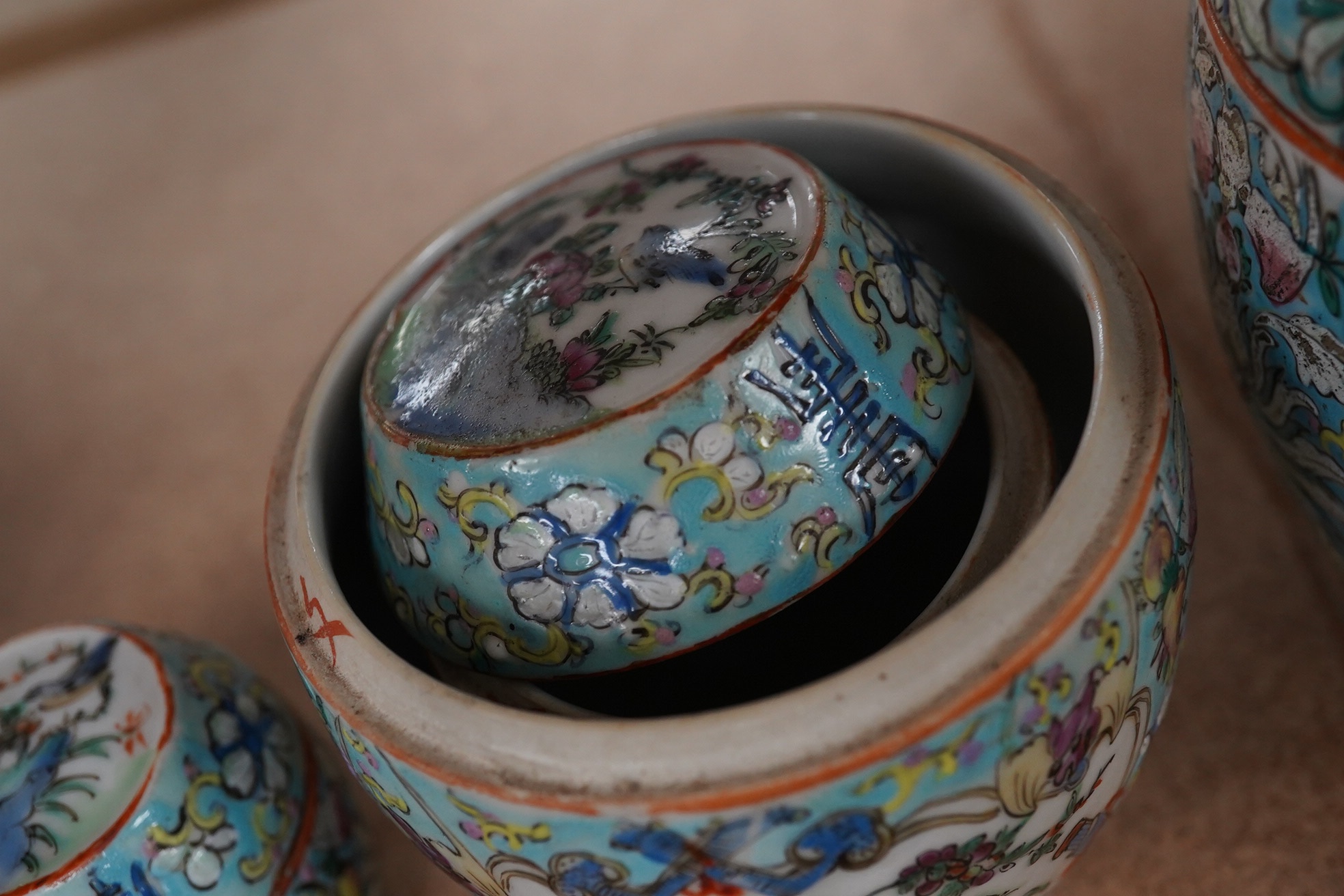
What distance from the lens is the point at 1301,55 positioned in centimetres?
38

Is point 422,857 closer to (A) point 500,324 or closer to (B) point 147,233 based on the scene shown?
(A) point 500,324

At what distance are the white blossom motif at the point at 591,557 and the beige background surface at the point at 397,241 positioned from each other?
306 mm

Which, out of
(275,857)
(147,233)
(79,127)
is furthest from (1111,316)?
(79,127)

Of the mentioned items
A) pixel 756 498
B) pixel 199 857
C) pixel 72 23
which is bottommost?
pixel 199 857

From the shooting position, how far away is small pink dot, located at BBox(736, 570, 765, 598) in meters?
0.46

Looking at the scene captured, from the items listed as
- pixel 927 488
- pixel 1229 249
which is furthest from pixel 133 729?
pixel 1229 249

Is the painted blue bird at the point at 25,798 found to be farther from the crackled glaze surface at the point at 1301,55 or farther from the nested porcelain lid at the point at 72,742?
the crackled glaze surface at the point at 1301,55

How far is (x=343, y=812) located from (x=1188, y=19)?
0.56 m

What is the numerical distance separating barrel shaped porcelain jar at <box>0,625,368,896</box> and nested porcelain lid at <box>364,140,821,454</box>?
213 mm

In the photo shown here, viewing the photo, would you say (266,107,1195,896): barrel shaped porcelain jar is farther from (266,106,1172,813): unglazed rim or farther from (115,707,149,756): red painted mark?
(115,707,149,756): red painted mark

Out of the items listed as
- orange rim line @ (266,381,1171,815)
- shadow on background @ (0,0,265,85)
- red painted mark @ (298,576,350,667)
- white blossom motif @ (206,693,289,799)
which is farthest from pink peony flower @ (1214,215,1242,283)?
shadow on background @ (0,0,265,85)

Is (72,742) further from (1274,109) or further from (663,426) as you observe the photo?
(1274,109)

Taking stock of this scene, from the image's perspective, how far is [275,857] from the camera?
62 centimetres

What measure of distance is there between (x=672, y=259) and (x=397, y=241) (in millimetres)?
690
